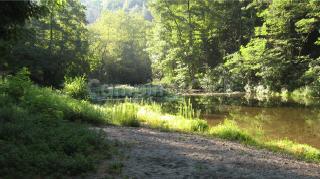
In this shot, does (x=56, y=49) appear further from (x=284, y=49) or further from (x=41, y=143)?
(x=41, y=143)

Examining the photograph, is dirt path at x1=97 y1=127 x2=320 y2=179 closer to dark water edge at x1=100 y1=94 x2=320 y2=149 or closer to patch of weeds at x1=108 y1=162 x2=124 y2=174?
patch of weeds at x1=108 y1=162 x2=124 y2=174

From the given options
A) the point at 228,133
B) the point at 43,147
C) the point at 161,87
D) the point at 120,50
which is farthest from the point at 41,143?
the point at 120,50

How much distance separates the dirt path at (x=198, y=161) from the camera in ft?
22.9

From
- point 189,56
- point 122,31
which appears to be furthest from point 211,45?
point 122,31

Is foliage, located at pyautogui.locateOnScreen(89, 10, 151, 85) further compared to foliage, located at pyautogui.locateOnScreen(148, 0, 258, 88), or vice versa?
foliage, located at pyautogui.locateOnScreen(89, 10, 151, 85)

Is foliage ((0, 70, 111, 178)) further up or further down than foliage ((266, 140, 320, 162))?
further up

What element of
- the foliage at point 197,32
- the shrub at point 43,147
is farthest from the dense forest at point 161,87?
the foliage at point 197,32

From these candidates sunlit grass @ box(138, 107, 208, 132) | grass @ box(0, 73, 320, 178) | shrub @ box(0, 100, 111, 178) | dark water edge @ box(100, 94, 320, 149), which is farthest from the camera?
dark water edge @ box(100, 94, 320, 149)

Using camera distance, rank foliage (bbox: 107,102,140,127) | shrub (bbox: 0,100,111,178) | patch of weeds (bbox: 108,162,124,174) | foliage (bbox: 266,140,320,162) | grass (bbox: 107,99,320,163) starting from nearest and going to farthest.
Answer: shrub (bbox: 0,100,111,178) → patch of weeds (bbox: 108,162,124,174) → foliage (bbox: 266,140,320,162) → grass (bbox: 107,99,320,163) → foliage (bbox: 107,102,140,127)

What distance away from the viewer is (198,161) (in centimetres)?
790

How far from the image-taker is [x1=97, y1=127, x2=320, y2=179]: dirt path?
6973mm

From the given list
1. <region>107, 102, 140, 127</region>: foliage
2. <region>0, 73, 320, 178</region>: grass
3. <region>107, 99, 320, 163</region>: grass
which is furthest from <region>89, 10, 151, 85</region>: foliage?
<region>0, 73, 320, 178</region>: grass

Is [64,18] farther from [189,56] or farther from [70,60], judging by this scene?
[189,56]

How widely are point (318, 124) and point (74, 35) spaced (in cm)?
2742
